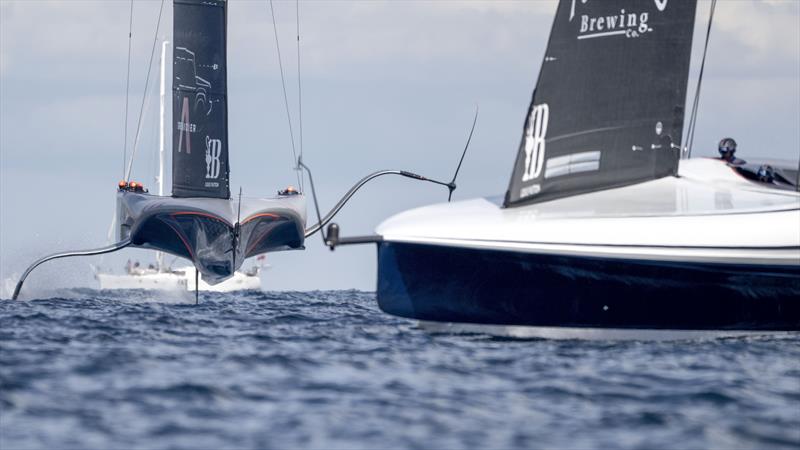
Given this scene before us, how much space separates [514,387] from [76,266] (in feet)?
64.8

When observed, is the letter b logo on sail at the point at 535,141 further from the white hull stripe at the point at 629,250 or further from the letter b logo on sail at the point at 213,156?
the letter b logo on sail at the point at 213,156

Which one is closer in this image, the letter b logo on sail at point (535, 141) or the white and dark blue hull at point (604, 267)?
the white and dark blue hull at point (604, 267)

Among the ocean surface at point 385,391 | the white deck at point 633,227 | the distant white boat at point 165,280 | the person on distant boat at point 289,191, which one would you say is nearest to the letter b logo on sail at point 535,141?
the white deck at point 633,227

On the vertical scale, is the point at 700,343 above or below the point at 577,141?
below

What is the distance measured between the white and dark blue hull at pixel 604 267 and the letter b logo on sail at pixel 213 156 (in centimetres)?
1046

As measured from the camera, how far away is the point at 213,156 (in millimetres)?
22797

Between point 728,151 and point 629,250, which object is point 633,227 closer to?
point 629,250

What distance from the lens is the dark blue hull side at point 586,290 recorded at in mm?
11883

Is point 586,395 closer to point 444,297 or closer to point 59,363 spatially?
point 444,297

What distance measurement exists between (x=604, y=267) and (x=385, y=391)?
324 centimetres

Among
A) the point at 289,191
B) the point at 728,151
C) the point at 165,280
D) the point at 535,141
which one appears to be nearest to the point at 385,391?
the point at 535,141

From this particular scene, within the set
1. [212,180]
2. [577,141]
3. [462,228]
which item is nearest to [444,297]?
[462,228]

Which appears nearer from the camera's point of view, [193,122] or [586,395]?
[586,395]

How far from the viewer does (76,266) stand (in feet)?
91.2
